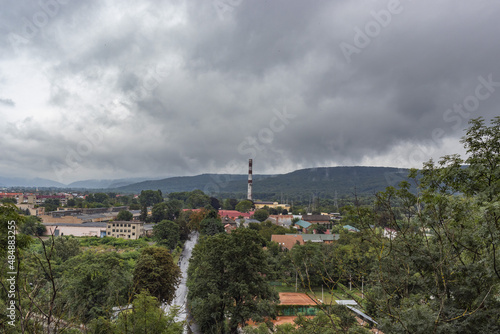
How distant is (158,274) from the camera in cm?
1656

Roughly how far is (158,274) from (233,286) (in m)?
5.59

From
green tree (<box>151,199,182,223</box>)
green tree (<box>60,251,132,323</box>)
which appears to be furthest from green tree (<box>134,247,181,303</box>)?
green tree (<box>151,199,182,223</box>)

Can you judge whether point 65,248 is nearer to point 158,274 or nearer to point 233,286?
point 158,274

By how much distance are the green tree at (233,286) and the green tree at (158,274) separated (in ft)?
11.2

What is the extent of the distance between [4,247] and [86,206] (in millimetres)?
86874

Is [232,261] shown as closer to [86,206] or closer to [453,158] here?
[453,158]

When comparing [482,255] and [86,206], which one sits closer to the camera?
[482,255]

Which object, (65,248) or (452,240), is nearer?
(452,240)

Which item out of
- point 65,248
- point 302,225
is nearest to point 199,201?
point 302,225

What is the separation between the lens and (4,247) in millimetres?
5129

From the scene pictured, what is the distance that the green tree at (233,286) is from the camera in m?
12.9

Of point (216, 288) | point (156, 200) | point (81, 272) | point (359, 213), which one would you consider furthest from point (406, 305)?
point (156, 200)

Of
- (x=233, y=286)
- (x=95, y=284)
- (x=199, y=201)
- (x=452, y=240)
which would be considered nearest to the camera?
(x=452, y=240)

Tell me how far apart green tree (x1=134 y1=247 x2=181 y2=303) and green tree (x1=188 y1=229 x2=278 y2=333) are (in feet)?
11.2
